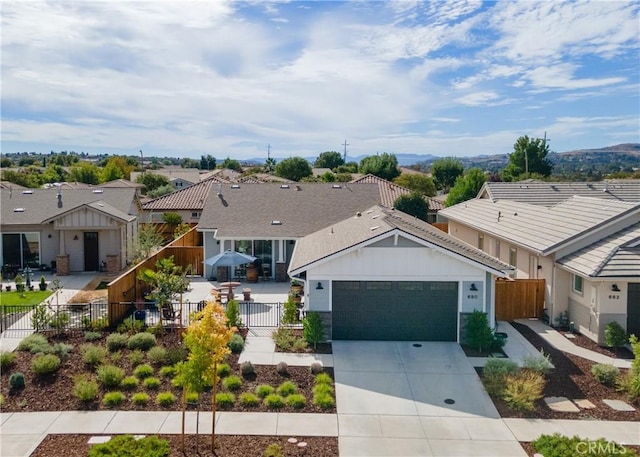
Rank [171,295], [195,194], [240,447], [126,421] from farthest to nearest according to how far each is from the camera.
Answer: [195,194], [171,295], [126,421], [240,447]

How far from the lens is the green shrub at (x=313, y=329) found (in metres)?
17.0

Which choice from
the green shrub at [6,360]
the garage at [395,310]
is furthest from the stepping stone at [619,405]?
the green shrub at [6,360]

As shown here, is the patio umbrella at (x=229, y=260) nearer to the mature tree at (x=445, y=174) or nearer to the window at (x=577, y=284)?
the window at (x=577, y=284)

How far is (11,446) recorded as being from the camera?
36.5ft

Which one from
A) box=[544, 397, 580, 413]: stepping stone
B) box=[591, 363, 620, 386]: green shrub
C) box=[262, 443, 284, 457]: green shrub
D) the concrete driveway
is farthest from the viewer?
box=[591, 363, 620, 386]: green shrub

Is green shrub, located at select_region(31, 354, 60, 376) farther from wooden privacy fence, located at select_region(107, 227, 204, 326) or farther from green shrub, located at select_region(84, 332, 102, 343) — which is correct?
wooden privacy fence, located at select_region(107, 227, 204, 326)

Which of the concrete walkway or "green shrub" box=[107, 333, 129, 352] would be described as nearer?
the concrete walkway

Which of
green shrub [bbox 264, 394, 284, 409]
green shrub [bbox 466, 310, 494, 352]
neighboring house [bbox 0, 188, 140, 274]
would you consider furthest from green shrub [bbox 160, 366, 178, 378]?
neighboring house [bbox 0, 188, 140, 274]

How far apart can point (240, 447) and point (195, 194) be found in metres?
36.1

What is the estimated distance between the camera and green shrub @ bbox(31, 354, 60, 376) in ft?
47.5

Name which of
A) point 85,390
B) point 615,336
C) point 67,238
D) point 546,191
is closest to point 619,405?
point 615,336

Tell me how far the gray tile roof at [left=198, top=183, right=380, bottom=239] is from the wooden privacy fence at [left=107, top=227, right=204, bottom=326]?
75.9 inches

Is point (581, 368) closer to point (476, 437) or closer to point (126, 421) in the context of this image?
point (476, 437)

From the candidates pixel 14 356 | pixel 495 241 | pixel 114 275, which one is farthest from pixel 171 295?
pixel 495 241
